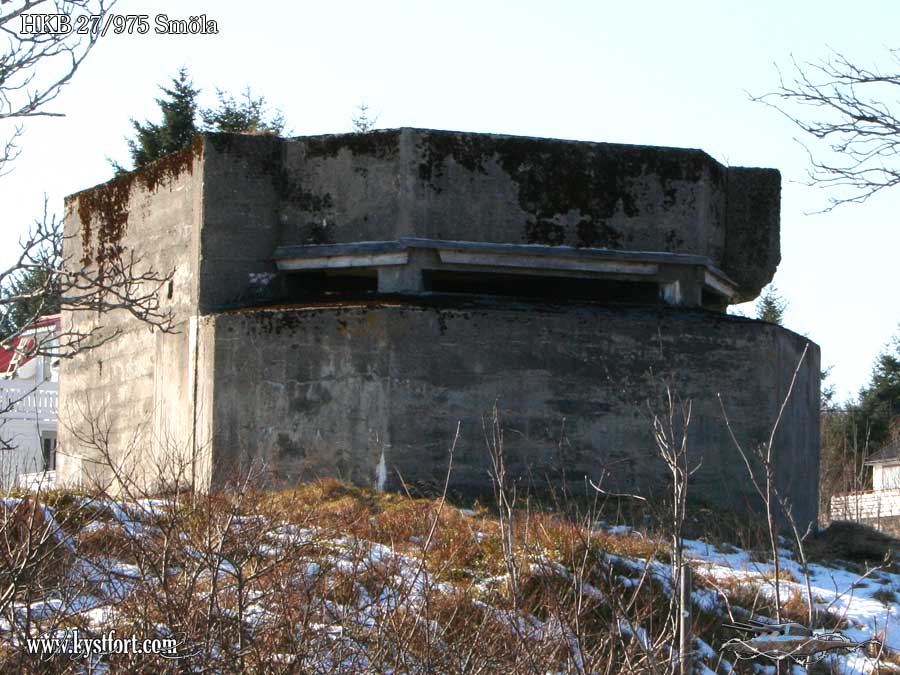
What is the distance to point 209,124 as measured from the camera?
26516 millimetres

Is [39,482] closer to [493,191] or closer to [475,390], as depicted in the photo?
[475,390]

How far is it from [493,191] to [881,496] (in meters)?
20.6

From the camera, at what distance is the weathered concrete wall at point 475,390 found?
10.2 meters

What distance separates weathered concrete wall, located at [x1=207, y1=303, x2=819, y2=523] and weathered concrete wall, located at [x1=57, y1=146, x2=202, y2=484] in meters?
0.73

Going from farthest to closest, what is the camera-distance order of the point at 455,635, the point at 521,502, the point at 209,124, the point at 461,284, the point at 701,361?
the point at 209,124 < the point at 461,284 < the point at 701,361 < the point at 521,502 < the point at 455,635

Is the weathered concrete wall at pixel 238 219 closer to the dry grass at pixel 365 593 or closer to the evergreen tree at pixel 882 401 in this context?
the dry grass at pixel 365 593

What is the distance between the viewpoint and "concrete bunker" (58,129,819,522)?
33.5ft

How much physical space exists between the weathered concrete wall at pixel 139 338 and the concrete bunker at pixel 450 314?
0.03m

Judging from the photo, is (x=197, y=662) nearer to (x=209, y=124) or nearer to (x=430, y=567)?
(x=430, y=567)

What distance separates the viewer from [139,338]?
11.6 metres

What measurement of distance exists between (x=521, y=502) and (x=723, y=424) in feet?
6.45

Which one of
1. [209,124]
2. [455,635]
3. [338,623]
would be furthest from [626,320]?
[209,124]

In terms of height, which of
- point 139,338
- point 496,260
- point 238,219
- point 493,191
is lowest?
point 139,338

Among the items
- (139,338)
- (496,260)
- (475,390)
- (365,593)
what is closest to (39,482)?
(365,593)
